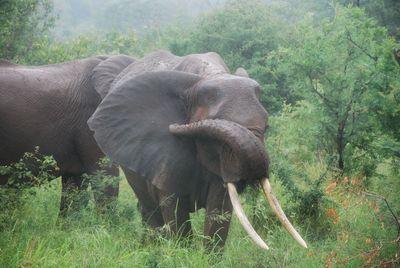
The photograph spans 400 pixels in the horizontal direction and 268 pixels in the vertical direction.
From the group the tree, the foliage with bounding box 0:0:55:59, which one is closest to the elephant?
Result: the tree

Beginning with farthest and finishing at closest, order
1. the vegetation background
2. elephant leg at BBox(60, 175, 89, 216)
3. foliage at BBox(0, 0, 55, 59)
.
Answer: foliage at BBox(0, 0, 55, 59), elephant leg at BBox(60, 175, 89, 216), the vegetation background

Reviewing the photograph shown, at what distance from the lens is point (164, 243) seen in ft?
16.2

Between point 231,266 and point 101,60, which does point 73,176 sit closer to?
point 101,60

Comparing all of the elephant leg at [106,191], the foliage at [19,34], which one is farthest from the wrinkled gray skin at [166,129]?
the foliage at [19,34]

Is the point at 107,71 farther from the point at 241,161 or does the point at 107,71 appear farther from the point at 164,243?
the point at 241,161

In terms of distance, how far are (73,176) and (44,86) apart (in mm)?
1046

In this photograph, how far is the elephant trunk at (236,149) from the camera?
403cm

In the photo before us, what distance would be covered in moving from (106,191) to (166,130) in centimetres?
197

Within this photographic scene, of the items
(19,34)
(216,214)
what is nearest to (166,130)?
(216,214)

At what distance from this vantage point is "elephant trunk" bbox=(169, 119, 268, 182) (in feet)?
13.2

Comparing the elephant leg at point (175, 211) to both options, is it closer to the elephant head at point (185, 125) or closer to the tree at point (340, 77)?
the elephant head at point (185, 125)

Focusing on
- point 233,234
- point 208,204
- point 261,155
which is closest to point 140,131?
point 208,204

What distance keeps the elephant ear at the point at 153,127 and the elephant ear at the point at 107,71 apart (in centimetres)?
119

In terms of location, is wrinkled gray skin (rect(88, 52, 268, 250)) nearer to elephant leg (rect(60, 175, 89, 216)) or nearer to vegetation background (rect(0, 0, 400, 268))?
vegetation background (rect(0, 0, 400, 268))
